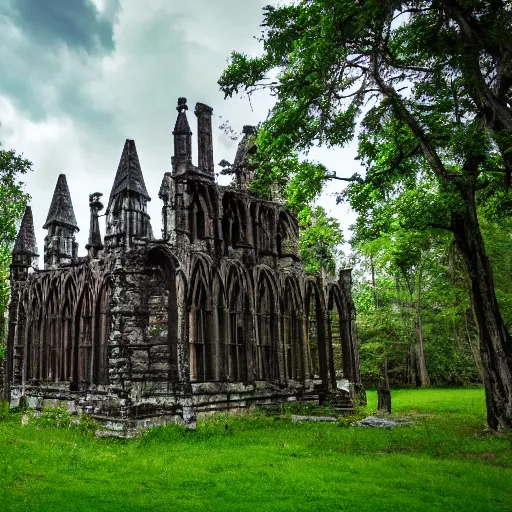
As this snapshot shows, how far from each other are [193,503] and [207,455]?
379 centimetres

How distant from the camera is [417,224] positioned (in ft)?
46.9

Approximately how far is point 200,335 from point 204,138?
7.36 m

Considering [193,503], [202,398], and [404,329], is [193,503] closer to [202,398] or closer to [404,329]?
[202,398]

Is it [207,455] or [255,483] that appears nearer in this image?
[255,483]

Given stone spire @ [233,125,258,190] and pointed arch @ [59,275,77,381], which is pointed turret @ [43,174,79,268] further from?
stone spire @ [233,125,258,190]

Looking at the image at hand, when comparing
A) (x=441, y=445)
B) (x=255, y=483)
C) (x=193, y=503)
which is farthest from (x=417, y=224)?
(x=193, y=503)

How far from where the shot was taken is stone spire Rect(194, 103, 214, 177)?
60.0 feet

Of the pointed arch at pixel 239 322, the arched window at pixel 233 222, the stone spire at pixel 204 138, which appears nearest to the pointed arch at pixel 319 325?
the pointed arch at pixel 239 322

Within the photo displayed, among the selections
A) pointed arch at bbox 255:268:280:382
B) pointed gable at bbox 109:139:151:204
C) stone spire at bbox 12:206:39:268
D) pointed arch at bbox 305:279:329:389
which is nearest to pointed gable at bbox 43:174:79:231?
stone spire at bbox 12:206:39:268

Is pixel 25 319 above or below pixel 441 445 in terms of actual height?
above

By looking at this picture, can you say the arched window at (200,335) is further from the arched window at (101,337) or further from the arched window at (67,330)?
the arched window at (67,330)

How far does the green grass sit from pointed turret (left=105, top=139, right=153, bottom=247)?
5811mm

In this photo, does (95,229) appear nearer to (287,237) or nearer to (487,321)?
(287,237)

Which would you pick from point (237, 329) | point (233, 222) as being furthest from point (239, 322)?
point (233, 222)
